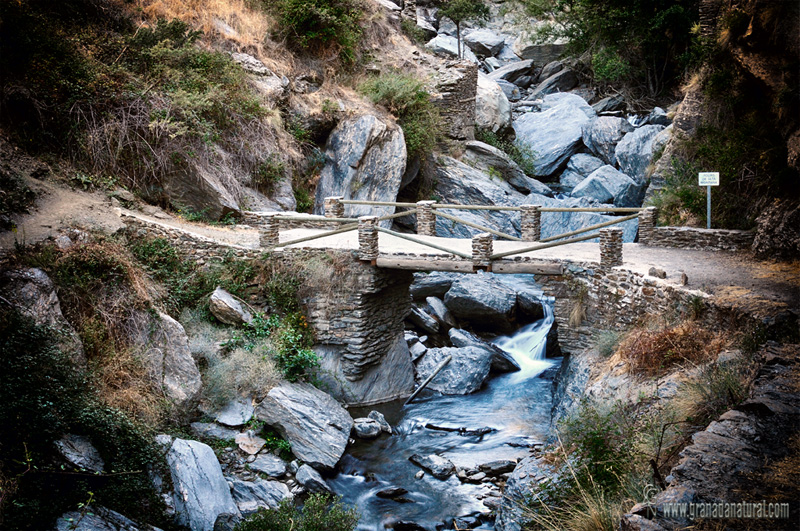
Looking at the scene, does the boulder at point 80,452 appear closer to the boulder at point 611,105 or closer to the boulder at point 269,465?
the boulder at point 269,465

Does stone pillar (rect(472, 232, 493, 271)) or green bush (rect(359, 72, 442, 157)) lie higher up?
green bush (rect(359, 72, 442, 157))

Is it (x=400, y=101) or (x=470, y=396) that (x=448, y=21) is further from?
(x=470, y=396)

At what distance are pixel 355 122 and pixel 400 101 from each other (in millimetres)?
2632

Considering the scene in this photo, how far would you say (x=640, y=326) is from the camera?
10.3 meters

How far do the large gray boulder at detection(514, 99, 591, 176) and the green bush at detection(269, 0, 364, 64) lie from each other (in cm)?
852

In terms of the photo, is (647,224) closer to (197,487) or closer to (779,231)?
(779,231)

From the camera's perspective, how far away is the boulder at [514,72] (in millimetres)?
31906

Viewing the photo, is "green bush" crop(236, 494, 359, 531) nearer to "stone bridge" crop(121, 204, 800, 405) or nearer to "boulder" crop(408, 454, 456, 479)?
"boulder" crop(408, 454, 456, 479)

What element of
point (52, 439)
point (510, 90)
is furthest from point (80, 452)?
point (510, 90)

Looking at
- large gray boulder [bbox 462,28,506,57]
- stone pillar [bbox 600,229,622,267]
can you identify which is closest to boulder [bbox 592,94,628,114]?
large gray boulder [bbox 462,28,506,57]

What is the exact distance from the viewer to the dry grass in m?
8.32

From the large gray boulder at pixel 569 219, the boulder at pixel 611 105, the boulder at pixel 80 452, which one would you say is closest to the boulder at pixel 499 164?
the large gray boulder at pixel 569 219

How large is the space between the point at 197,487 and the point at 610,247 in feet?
26.1

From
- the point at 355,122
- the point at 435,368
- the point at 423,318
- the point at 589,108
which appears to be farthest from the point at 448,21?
the point at 435,368
